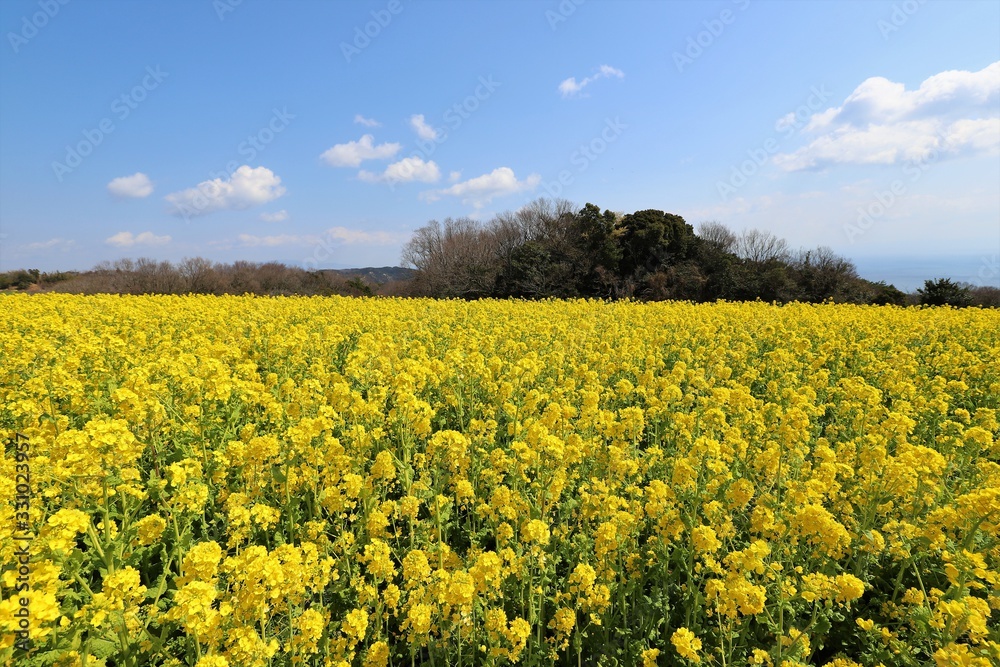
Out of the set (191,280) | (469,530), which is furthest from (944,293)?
(191,280)

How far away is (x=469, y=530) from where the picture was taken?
3832 mm

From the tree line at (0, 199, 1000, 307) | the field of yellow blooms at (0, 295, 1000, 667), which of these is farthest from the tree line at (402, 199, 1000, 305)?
the field of yellow blooms at (0, 295, 1000, 667)

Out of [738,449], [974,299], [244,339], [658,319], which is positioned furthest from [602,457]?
[974,299]

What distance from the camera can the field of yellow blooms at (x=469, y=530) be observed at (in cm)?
237

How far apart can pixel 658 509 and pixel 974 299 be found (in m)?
35.6

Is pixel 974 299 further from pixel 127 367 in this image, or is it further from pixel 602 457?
pixel 127 367

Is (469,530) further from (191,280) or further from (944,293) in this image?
(191,280)

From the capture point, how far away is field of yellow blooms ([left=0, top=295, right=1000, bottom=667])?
2.37 metres

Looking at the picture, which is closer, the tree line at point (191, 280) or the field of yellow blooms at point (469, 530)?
the field of yellow blooms at point (469, 530)

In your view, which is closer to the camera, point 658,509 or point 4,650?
point 4,650

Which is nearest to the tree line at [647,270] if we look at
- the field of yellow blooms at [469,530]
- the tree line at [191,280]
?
the tree line at [191,280]

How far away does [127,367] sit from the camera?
576 centimetres

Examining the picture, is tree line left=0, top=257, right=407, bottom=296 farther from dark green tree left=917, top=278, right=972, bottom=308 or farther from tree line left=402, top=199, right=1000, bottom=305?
dark green tree left=917, top=278, right=972, bottom=308

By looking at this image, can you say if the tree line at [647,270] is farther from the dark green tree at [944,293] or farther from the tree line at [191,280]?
the tree line at [191,280]
